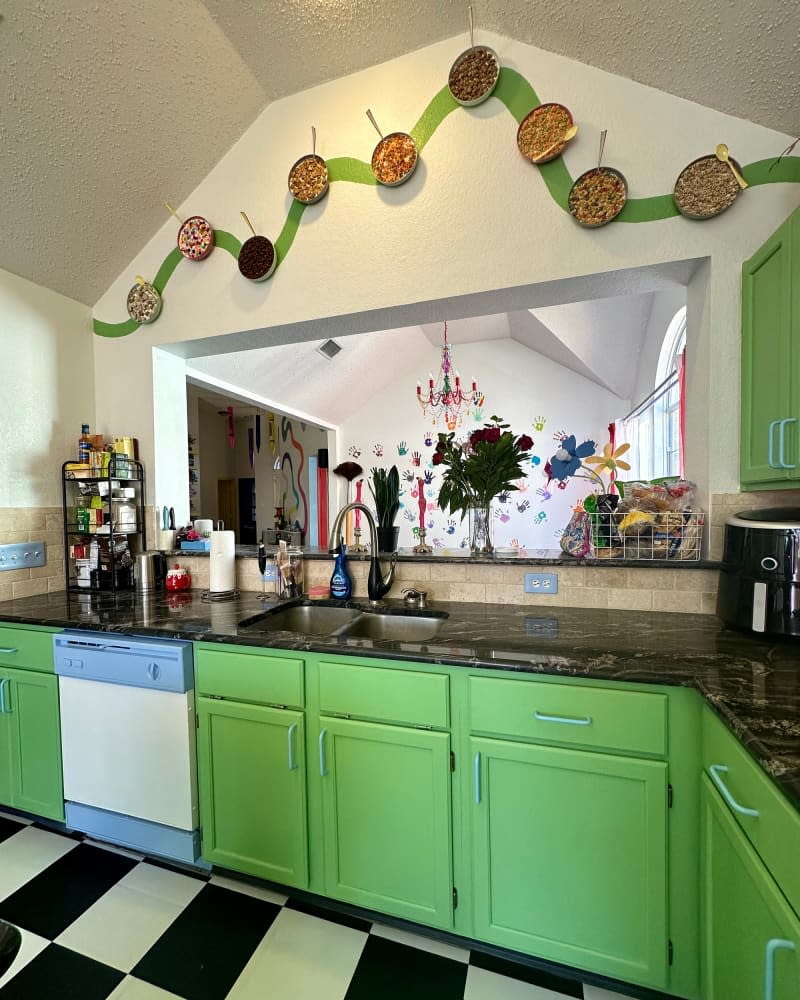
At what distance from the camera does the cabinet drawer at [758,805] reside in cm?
69

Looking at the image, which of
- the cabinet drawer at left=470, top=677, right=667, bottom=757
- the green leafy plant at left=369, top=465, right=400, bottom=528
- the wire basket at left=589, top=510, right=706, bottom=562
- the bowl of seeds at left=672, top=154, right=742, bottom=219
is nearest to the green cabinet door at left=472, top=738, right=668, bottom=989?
the cabinet drawer at left=470, top=677, right=667, bottom=757

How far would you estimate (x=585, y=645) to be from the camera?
1.27 metres

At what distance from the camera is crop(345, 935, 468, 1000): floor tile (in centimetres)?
120

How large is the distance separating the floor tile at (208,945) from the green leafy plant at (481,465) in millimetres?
1531

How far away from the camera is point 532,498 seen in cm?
519

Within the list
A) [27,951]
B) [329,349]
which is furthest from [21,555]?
[329,349]

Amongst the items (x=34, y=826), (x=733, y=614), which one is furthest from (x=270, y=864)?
(x=733, y=614)

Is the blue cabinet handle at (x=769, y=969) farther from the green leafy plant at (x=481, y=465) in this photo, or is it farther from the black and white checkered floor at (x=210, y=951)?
the green leafy plant at (x=481, y=465)

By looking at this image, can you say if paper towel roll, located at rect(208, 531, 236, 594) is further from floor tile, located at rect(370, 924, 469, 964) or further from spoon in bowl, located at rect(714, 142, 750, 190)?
spoon in bowl, located at rect(714, 142, 750, 190)

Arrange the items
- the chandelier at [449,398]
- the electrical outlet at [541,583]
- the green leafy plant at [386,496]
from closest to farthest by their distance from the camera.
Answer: the electrical outlet at [541,583] < the green leafy plant at [386,496] < the chandelier at [449,398]

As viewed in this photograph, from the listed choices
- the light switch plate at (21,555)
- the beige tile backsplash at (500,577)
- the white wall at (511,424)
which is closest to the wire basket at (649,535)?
the beige tile backsplash at (500,577)

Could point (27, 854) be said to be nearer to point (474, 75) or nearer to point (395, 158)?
point (395, 158)

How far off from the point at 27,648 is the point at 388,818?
1.49 m

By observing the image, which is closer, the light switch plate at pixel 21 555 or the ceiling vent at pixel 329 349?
the light switch plate at pixel 21 555
